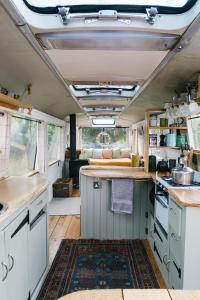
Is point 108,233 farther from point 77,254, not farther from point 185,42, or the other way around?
point 185,42

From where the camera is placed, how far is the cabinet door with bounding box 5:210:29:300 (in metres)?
1.38

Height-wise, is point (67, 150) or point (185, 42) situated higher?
point (185, 42)

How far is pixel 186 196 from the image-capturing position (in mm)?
1812

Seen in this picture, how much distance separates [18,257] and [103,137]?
7446mm

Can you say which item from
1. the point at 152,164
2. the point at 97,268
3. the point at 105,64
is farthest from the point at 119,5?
the point at 97,268

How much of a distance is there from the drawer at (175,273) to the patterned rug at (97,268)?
0.28 meters

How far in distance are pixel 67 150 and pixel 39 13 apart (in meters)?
6.06

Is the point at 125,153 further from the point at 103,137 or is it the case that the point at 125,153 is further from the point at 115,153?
the point at 103,137

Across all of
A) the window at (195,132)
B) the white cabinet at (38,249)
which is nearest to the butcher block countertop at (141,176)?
the window at (195,132)

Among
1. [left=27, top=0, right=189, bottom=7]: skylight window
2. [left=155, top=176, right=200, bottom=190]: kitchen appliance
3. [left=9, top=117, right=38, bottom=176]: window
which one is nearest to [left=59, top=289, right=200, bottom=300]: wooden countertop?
[left=155, top=176, right=200, bottom=190]: kitchen appliance

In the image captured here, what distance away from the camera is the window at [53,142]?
561cm

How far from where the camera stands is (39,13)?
4.68 ft

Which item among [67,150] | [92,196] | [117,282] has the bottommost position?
[117,282]

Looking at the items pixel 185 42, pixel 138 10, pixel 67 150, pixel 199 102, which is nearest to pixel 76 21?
pixel 138 10
